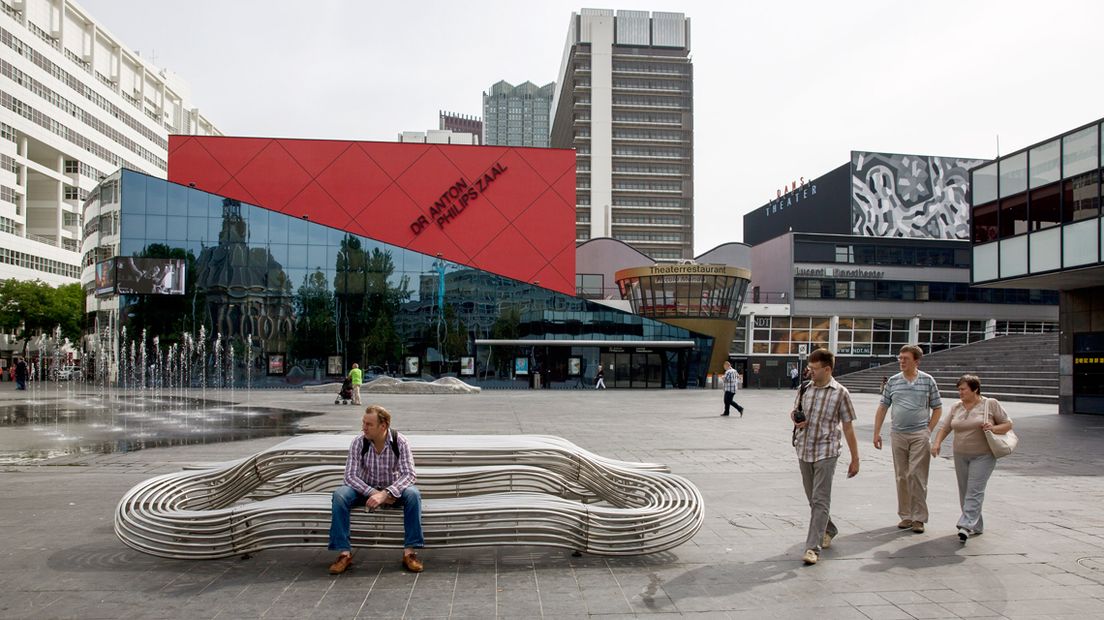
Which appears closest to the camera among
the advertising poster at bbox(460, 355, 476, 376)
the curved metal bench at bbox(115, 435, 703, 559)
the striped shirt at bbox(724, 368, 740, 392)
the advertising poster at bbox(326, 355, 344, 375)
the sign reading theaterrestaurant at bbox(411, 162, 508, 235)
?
the curved metal bench at bbox(115, 435, 703, 559)

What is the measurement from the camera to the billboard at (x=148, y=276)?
134 ft

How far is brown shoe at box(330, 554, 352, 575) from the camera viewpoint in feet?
17.4

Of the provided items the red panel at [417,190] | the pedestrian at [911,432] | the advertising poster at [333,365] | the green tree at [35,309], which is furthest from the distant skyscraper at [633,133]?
the pedestrian at [911,432]

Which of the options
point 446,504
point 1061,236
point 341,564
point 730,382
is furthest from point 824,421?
point 1061,236

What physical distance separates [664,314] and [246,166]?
29107mm

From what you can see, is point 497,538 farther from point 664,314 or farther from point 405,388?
point 664,314

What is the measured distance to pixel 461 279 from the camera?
4459 centimetres

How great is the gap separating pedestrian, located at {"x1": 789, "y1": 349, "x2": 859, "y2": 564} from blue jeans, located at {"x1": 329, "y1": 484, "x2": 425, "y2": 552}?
9.74 feet

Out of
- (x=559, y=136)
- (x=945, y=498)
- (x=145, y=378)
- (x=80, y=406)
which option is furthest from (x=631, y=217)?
(x=945, y=498)

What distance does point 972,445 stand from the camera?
6.78 m

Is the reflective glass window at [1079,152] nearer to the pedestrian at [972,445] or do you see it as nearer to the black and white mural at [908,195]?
the pedestrian at [972,445]

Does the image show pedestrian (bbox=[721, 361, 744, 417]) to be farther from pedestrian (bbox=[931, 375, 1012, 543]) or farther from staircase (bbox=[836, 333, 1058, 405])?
staircase (bbox=[836, 333, 1058, 405])

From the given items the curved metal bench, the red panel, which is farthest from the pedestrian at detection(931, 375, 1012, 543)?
the red panel

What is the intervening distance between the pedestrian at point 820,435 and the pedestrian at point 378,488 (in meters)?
3.01
